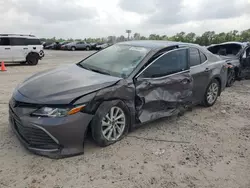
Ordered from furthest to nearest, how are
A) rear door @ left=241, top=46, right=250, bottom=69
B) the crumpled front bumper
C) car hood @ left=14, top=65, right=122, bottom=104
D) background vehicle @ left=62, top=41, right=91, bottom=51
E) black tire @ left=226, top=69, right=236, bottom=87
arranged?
background vehicle @ left=62, top=41, right=91, bottom=51, rear door @ left=241, top=46, right=250, bottom=69, black tire @ left=226, top=69, right=236, bottom=87, car hood @ left=14, top=65, right=122, bottom=104, the crumpled front bumper

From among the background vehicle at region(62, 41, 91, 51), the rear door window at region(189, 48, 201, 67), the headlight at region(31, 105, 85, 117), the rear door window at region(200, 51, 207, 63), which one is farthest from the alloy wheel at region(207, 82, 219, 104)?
the background vehicle at region(62, 41, 91, 51)

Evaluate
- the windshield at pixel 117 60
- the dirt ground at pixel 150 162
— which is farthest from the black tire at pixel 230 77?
the windshield at pixel 117 60

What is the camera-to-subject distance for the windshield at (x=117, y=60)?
394 centimetres

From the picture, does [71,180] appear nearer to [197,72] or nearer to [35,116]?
[35,116]

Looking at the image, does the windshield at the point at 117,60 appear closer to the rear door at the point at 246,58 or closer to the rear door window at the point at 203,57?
the rear door window at the point at 203,57

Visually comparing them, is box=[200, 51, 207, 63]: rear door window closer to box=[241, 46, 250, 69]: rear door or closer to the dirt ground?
the dirt ground

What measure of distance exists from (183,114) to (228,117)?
0.95 meters

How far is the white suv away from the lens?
13.1m

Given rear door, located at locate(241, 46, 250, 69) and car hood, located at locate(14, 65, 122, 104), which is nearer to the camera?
car hood, located at locate(14, 65, 122, 104)

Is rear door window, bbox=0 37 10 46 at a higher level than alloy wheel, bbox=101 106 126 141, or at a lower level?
higher

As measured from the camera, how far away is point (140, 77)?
12.5 ft

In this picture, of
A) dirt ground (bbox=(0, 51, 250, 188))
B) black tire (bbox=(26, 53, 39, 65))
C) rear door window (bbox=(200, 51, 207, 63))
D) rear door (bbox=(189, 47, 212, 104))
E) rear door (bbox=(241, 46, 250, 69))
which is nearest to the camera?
dirt ground (bbox=(0, 51, 250, 188))

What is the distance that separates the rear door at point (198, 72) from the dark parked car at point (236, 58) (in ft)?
11.0

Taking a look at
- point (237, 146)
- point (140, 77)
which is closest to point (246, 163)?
point (237, 146)
